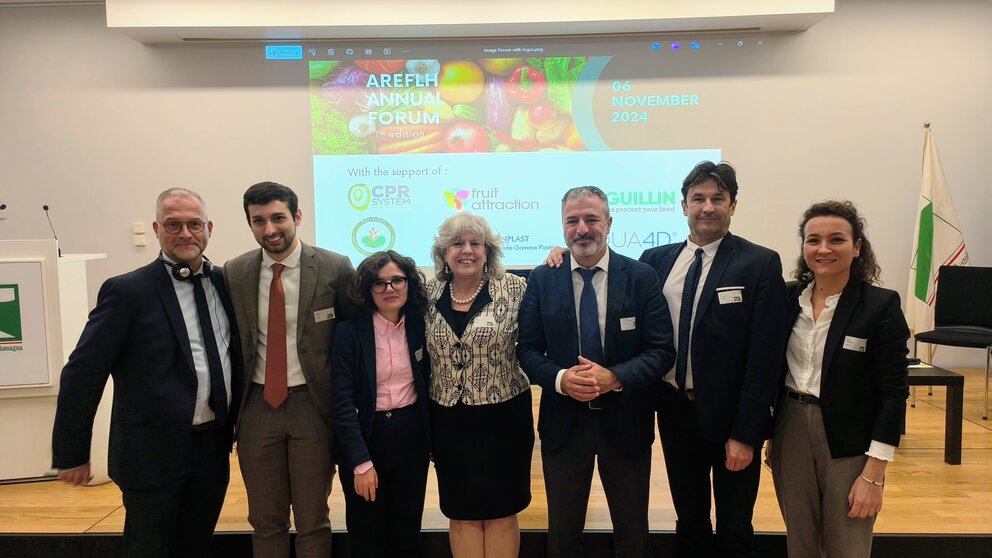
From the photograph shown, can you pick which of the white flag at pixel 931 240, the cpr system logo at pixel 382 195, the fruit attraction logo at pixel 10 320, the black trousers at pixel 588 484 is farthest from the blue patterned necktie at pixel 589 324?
the white flag at pixel 931 240

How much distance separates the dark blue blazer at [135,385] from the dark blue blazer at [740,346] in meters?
1.80

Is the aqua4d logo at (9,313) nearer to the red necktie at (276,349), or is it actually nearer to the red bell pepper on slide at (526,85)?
the red necktie at (276,349)

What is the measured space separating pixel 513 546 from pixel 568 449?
45cm

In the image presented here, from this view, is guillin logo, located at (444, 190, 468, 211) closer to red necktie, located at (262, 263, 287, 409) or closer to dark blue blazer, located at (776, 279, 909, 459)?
red necktie, located at (262, 263, 287, 409)

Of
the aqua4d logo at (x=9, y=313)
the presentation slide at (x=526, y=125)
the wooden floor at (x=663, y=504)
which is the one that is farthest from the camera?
the presentation slide at (x=526, y=125)

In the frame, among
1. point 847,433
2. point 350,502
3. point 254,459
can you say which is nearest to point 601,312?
point 847,433

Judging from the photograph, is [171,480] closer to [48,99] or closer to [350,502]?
[350,502]

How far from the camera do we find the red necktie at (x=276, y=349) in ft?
7.08

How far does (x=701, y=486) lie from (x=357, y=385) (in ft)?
4.42

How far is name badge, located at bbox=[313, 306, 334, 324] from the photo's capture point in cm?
220

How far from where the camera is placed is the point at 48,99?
18.4ft

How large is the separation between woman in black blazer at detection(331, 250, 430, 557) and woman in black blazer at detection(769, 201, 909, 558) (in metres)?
1.31

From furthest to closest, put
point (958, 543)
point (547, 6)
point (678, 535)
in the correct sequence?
point (547, 6), point (958, 543), point (678, 535)

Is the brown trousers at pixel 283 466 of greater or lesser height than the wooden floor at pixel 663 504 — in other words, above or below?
above
